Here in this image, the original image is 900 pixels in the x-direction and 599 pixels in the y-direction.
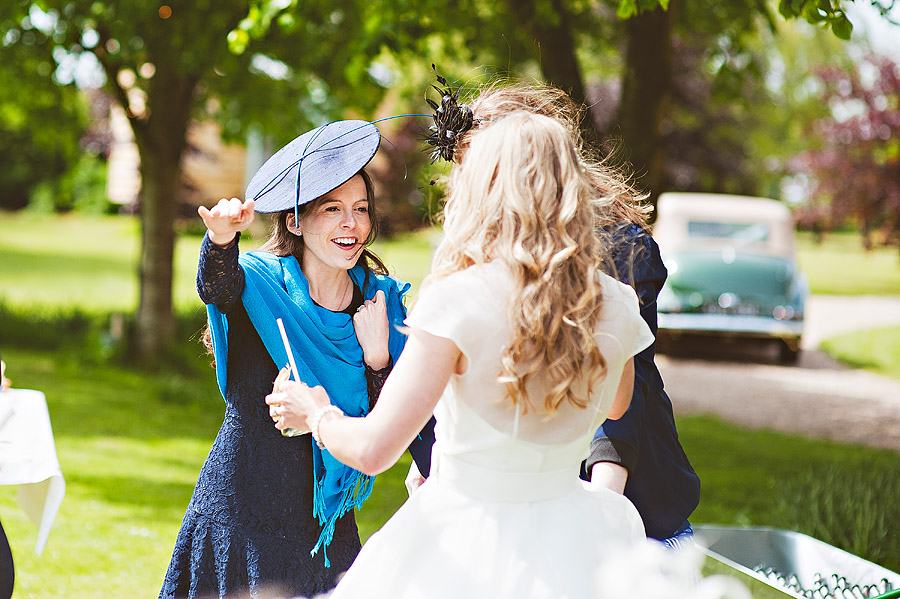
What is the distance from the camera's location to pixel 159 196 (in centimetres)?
995

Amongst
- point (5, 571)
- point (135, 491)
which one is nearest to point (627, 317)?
point (5, 571)

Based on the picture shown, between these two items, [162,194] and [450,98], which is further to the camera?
[162,194]

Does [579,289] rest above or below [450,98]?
below

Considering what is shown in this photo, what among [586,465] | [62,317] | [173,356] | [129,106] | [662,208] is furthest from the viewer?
[662,208]

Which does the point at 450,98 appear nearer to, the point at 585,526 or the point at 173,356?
the point at 585,526

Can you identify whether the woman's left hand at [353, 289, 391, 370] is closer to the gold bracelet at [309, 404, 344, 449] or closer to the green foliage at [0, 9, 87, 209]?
the gold bracelet at [309, 404, 344, 449]

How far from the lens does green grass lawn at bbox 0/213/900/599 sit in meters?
4.71

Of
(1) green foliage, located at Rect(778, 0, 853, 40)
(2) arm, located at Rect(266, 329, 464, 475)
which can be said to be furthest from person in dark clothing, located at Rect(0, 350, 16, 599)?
(1) green foliage, located at Rect(778, 0, 853, 40)

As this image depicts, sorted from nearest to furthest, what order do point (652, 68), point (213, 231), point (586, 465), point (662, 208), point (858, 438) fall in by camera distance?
1. point (213, 231)
2. point (586, 465)
3. point (652, 68)
4. point (858, 438)
5. point (662, 208)

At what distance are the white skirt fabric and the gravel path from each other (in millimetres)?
7117

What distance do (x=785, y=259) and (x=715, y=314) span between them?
1.41 meters

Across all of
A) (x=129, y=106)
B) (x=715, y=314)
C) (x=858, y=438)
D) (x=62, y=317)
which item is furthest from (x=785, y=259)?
(x=62, y=317)

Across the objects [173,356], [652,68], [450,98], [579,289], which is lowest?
[173,356]

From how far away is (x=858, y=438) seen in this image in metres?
8.38
